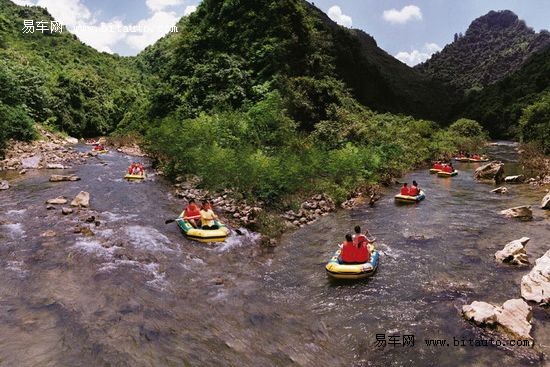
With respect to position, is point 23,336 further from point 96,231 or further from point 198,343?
point 96,231

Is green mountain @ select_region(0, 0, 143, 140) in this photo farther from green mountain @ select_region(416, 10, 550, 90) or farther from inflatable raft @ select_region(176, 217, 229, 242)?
green mountain @ select_region(416, 10, 550, 90)

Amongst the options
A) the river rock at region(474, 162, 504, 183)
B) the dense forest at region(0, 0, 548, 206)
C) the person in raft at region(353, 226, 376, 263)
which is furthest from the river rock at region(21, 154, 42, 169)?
the river rock at region(474, 162, 504, 183)

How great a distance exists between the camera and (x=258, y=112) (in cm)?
2617

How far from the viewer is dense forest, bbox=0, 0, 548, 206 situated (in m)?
20.8

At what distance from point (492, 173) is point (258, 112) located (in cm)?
1499

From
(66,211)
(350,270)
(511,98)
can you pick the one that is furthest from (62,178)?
(511,98)

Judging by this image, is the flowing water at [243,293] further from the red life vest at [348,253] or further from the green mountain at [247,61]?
the green mountain at [247,61]

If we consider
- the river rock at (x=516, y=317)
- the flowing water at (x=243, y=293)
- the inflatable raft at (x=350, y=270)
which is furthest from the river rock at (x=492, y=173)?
the river rock at (x=516, y=317)

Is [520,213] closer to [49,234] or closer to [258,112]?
[258,112]

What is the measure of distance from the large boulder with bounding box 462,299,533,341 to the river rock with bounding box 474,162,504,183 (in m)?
19.5

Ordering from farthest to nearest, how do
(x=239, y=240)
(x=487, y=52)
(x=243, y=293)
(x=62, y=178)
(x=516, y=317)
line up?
1. (x=487, y=52)
2. (x=62, y=178)
3. (x=239, y=240)
4. (x=243, y=293)
5. (x=516, y=317)

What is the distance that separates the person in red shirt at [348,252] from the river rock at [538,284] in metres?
4.00

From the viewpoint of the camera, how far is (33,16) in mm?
90750

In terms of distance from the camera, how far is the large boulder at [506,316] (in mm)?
8367
